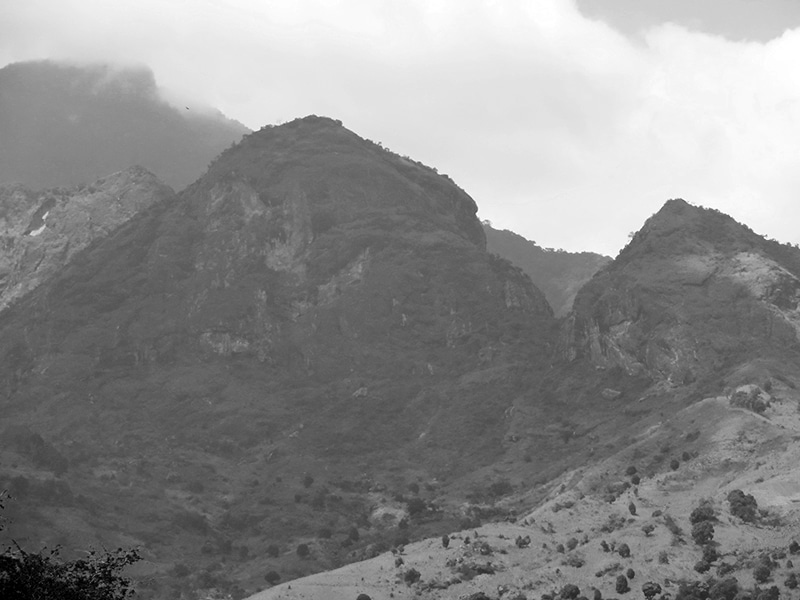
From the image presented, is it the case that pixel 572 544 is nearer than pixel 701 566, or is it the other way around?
pixel 701 566

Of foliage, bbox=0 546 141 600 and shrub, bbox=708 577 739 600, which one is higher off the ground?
shrub, bbox=708 577 739 600

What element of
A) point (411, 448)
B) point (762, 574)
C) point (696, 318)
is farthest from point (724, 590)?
point (696, 318)

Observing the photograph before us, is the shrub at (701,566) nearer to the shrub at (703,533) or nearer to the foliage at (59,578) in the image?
the shrub at (703,533)

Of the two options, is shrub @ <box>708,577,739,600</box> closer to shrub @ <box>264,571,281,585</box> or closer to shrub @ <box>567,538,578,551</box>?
shrub @ <box>567,538,578,551</box>

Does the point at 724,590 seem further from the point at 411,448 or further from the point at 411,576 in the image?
the point at 411,448

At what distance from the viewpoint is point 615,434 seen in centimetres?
16950

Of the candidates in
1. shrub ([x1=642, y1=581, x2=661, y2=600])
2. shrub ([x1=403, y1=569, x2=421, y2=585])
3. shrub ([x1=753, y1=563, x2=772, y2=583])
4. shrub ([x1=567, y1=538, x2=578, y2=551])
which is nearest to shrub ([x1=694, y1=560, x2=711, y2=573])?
shrub ([x1=642, y1=581, x2=661, y2=600])

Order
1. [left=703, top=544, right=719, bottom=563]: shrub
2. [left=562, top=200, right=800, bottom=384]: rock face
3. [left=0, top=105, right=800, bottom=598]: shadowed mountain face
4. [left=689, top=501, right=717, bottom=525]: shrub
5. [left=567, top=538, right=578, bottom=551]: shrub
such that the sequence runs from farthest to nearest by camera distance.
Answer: [left=562, top=200, right=800, bottom=384]: rock face
[left=0, top=105, right=800, bottom=598]: shadowed mountain face
[left=567, top=538, right=578, bottom=551]: shrub
[left=689, top=501, right=717, bottom=525]: shrub
[left=703, top=544, right=719, bottom=563]: shrub

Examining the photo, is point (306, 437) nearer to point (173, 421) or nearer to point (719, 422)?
point (173, 421)

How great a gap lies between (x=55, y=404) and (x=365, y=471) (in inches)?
1866

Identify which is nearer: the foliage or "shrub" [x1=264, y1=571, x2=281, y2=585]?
the foliage

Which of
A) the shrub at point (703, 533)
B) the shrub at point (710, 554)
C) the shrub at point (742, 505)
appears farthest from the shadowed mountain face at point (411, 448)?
the shrub at point (710, 554)

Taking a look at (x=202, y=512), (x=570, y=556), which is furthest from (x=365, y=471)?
(x=570, y=556)

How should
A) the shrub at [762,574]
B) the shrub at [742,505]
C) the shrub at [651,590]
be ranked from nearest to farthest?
1. the shrub at [762,574]
2. the shrub at [651,590]
3. the shrub at [742,505]
